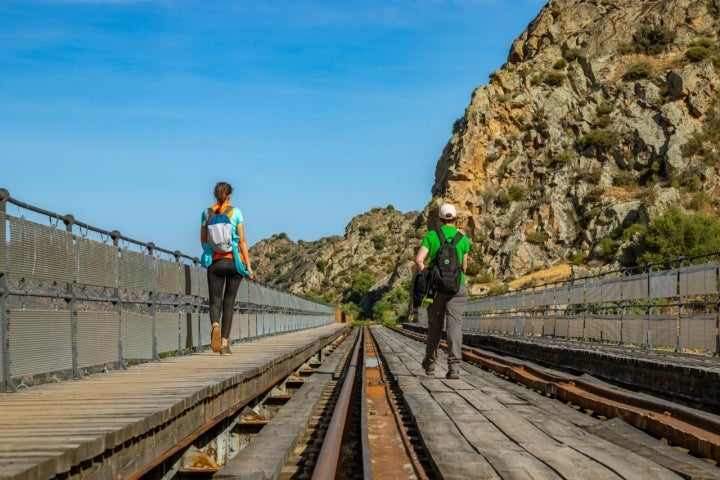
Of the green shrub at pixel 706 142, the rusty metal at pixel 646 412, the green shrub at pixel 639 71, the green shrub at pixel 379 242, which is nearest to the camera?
the rusty metal at pixel 646 412

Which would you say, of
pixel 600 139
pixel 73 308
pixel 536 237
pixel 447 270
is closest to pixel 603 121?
pixel 600 139

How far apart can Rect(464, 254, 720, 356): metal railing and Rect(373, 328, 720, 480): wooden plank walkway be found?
5217 millimetres

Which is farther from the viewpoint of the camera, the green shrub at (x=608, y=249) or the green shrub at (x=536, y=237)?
the green shrub at (x=536, y=237)

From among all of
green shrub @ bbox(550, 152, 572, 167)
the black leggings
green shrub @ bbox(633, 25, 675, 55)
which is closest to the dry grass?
green shrub @ bbox(550, 152, 572, 167)

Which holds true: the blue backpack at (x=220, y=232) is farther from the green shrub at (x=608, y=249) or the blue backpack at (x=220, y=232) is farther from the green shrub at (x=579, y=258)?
the green shrub at (x=579, y=258)

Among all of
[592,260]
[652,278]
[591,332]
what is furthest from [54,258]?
[592,260]

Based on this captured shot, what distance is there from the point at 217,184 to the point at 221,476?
7116 millimetres

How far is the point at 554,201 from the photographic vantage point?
77.4m

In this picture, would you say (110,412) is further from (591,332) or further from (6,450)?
(591,332)

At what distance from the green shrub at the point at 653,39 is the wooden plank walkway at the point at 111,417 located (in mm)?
88204

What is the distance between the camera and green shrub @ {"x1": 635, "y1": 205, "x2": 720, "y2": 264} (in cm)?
5809

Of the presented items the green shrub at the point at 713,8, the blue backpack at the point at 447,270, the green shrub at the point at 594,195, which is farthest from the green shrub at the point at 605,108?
the blue backpack at the point at 447,270

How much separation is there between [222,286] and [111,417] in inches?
251

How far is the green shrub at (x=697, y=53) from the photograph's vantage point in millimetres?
80438
